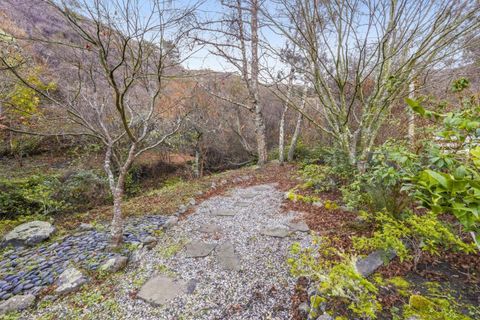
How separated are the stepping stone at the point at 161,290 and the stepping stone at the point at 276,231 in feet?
3.86

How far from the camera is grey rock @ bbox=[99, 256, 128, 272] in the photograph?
6.93 feet

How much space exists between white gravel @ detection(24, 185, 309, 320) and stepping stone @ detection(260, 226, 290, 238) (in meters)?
0.07

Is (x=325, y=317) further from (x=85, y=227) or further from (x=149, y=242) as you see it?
(x=85, y=227)

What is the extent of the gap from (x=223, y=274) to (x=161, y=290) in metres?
0.57

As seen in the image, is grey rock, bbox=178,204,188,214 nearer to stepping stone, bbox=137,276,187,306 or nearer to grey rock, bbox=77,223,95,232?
grey rock, bbox=77,223,95,232

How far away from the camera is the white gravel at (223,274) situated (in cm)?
162

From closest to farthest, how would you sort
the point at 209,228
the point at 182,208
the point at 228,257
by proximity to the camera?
the point at 228,257 < the point at 209,228 < the point at 182,208

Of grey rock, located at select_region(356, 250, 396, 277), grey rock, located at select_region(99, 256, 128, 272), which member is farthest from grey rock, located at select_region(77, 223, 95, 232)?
grey rock, located at select_region(356, 250, 396, 277)

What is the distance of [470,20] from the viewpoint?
7.60 feet

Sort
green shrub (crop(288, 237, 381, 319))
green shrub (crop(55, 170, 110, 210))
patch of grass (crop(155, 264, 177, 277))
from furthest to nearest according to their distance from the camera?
green shrub (crop(55, 170, 110, 210)) → patch of grass (crop(155, 264, 177, 277)) → green shrub (crop(288, 237, 381, 319))

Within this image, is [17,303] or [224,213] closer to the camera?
[17,303]

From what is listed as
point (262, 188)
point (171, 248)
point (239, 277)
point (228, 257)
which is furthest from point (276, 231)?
point (262, 188)

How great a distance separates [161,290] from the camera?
185 centimetres

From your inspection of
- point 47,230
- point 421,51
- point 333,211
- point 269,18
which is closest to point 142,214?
point 47,230
